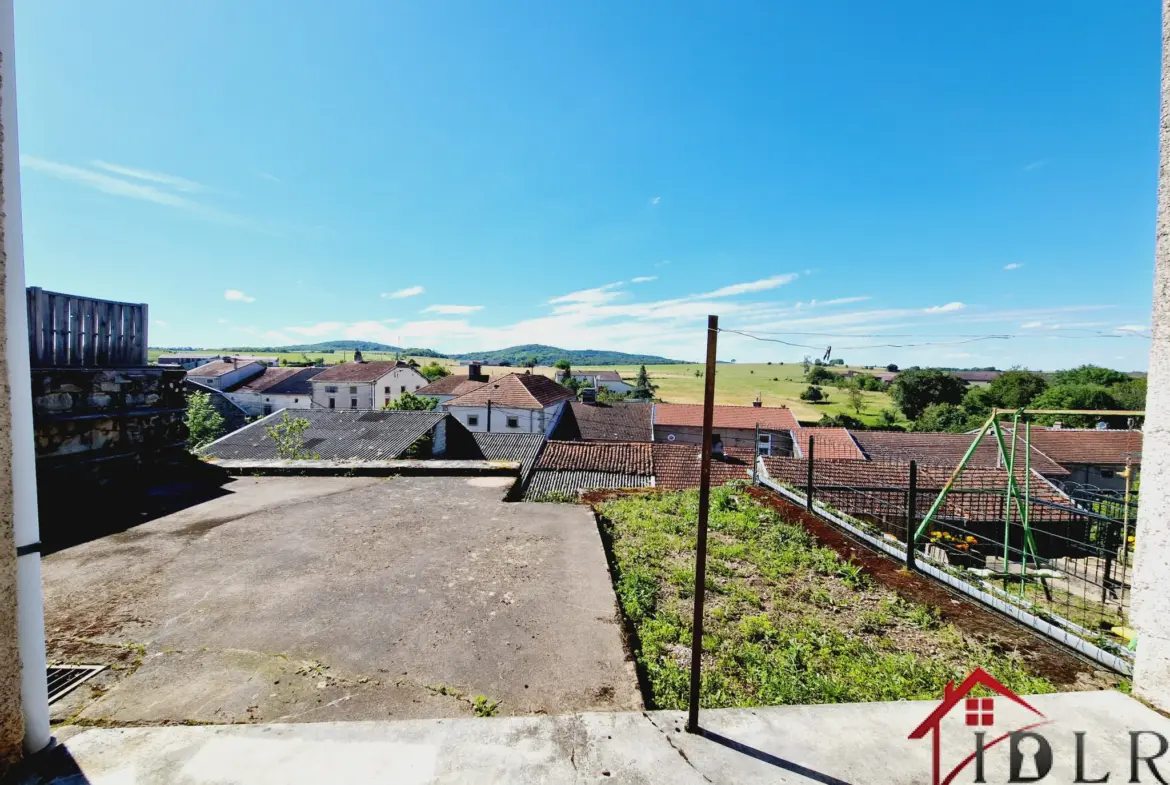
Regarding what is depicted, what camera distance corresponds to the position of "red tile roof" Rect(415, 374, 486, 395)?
3803cm

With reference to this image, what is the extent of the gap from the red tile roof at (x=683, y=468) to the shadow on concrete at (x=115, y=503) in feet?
30.7

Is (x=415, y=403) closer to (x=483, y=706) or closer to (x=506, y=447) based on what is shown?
(x=506, y=447)

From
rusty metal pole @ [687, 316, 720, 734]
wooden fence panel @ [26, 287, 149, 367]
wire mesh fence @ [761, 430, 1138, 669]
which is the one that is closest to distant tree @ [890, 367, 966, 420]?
wire mesh fence @ [761, 430, 1138, 669]

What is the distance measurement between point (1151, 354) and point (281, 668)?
149 inches

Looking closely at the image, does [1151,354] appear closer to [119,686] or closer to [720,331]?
[720,331]

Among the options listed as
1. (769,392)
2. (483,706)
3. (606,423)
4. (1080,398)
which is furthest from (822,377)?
(483,706)

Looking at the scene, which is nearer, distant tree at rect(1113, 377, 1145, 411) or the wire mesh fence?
the wire mesh fence

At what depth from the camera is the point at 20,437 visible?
1.52 metres

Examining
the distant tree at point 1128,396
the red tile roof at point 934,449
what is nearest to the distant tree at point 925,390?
the distant tree at point 1128,396

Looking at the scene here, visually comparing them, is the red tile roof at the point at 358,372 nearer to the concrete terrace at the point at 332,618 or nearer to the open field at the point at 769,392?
the open field at the point at 769,392

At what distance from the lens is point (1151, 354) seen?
1.90 metres

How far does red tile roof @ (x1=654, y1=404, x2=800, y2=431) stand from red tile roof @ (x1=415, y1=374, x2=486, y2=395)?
14.4 meters

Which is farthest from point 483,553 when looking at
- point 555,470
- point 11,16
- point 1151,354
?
point 555,470

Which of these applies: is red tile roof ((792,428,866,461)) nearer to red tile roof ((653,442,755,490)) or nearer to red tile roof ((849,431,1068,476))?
red tile roof ((849,431,1068,476))
